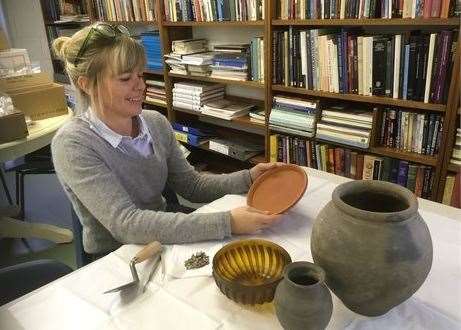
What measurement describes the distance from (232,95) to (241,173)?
5.28 ft

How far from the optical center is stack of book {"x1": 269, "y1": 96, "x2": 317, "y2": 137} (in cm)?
210

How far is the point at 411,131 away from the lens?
6.02 ft

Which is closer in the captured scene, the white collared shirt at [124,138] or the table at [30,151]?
the white collared shirt at [124,138]

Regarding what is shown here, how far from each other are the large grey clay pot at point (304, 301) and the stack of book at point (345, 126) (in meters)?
1.43

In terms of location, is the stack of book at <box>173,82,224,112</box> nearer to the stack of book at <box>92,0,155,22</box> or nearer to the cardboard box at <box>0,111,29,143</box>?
the stack of book at <box>92,0,155,22</box>

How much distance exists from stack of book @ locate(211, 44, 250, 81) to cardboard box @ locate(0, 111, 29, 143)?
122 centimetres

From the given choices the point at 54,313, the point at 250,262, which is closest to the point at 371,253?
the point at 250,262

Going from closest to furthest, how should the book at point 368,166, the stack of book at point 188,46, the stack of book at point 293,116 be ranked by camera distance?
the book at point 368,166 → the stack of book at point 293,116 → the stack of book at point 188,46

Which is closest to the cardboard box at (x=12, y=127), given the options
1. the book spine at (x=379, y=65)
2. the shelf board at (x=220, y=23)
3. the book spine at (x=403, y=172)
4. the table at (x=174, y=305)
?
the table at (x=174, y=305)

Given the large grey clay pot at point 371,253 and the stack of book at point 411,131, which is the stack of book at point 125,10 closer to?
the stack of book at point 411,131

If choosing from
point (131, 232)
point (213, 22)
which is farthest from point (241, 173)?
point (213, 22)

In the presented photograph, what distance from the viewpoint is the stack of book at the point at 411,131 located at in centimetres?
175

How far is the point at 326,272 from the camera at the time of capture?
68cm

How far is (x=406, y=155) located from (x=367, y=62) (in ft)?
1.57
